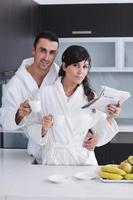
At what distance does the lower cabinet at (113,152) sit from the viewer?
12.4ft

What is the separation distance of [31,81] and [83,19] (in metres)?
1.48

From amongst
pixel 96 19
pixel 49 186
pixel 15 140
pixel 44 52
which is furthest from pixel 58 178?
pixel 96 19

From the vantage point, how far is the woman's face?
2.42 metres

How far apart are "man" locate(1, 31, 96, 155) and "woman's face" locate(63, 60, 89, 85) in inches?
11.1

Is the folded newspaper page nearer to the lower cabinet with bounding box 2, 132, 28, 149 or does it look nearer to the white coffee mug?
the white coffee mug

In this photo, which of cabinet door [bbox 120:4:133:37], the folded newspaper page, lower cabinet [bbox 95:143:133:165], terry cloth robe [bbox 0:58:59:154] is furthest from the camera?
cabinet door [bbox 120:4:133:37]

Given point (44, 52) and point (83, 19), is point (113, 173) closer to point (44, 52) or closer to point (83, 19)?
point (44, 52)

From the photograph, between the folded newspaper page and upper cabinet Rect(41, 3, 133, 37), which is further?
upper cabinet Rect(41, 3, 133, 37)

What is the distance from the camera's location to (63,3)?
4.23 m

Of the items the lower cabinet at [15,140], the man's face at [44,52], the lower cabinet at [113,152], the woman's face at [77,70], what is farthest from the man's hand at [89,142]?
the lower cabinet at [113,152]

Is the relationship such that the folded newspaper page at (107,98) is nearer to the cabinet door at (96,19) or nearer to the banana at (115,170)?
the banana at (115,170)

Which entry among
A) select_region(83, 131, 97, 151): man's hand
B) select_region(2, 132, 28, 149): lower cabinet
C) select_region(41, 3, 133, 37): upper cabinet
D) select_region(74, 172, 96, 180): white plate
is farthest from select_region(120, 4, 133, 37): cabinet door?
select_region(74, 172, 96, 180): white plate

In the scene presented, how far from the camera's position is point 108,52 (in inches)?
163

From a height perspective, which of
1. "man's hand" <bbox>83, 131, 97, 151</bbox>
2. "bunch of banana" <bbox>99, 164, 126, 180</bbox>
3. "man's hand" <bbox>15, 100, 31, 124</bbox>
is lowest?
"bunch of banana" <bbox>99, 164, 126, 180</bbox>
